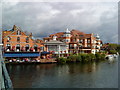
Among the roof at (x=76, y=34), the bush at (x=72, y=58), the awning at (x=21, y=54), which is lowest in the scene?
the bush at (x=72, y=58)

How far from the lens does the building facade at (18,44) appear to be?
31781mm

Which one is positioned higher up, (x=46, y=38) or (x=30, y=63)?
(x=46, y=38)

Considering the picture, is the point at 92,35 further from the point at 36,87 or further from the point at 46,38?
the point at 36,87

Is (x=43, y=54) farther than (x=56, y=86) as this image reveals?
Yes

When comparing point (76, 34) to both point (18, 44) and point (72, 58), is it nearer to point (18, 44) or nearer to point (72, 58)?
point (72, 58)

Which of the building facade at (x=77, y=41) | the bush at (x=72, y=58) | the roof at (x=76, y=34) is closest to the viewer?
the bush at (x=72, y=58)

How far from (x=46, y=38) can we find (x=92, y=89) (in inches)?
1423

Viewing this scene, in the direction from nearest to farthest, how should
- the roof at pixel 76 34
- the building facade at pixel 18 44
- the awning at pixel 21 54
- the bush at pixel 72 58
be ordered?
the awning at pixel 21 54
the building facade at pixel 18 44
the bush at pixel 72 58
the roof at pixel 76 34

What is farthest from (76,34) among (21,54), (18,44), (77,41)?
(21,54)

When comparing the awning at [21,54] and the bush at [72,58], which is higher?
the awning at [21,54]

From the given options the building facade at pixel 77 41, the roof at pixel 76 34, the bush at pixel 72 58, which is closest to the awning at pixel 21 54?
the bush at pixel 72 58

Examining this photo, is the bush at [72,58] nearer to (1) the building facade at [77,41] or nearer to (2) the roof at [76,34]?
(1) the building facade at [77,41]

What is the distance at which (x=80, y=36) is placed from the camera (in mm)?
48781

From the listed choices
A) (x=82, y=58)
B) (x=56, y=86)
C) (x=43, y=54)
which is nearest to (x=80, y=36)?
(x=82, y=58)
